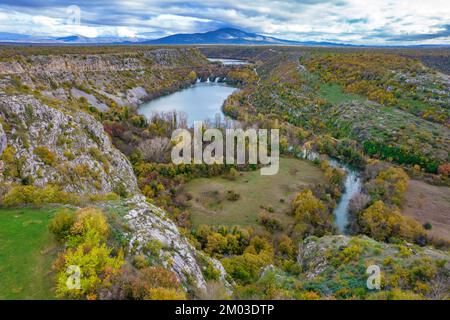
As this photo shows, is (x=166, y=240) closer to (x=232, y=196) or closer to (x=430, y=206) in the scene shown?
(x=232, y=196)

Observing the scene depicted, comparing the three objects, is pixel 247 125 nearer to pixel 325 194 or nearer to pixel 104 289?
pixel 325 194

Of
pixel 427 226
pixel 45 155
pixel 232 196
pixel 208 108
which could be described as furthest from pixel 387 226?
pixel 208 108

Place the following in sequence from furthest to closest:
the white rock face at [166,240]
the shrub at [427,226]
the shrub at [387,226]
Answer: the shrub at [427,226] < the shrub at [387,226] < the white rock face at [166,240]

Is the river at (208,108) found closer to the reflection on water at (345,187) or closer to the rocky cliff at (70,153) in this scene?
the reflection on water at (345,187)

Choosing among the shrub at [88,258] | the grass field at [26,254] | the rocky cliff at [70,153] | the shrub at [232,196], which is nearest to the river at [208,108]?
the shrub at [232,196]

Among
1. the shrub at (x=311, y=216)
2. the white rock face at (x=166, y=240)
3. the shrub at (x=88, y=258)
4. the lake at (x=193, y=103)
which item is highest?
the lake at (x=193, y=103)

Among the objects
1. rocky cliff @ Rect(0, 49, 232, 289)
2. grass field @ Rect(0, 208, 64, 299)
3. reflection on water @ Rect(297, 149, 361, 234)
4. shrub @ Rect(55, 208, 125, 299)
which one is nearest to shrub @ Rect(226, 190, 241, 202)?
rocky cliff @ Rect(0, 49, 232, 289)

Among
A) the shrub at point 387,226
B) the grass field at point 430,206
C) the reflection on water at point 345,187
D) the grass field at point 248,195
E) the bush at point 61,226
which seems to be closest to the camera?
the bush at point 61,226

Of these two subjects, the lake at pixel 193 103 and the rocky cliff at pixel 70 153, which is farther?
the lake at pixel 193 103
